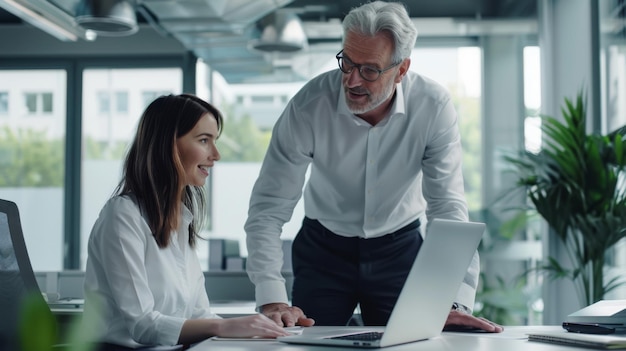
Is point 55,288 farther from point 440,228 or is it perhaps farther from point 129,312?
point 440,228

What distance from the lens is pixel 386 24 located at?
2.11 metres

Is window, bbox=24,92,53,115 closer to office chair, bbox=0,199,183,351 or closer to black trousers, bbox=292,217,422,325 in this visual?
black trousers, bbox=292,217,422,325

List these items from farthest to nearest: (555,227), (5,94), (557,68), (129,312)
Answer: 1. (5,94)
2. (557,68)
3. (555,227)
4. (129,312)

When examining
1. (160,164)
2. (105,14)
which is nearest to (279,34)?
(105,14)

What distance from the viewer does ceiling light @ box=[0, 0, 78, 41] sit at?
5262 mm

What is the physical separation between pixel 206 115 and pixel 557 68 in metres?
4.68

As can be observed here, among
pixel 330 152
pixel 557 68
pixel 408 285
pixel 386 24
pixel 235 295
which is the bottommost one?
pixel 235 295

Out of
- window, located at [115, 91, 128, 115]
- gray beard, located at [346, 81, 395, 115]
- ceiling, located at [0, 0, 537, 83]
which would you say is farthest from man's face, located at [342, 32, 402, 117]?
window, located at [115, 91, 128, 115]

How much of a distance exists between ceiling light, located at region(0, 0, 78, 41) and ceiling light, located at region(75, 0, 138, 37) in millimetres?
330

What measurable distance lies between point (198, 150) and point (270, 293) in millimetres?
446

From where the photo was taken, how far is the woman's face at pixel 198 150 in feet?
6.94

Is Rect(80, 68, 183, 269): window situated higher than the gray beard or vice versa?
Rect(80, 68, 183, 269): window

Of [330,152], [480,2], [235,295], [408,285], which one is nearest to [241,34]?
[480,2]

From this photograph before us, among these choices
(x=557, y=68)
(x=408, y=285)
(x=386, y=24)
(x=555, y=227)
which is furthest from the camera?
(x=557, y=68)
